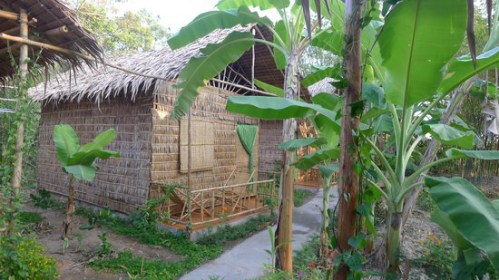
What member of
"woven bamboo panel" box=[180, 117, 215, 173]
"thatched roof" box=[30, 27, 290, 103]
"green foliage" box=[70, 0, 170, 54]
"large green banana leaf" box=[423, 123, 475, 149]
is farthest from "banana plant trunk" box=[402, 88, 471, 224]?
"green foliage" box=[70, 0, 170, 54]

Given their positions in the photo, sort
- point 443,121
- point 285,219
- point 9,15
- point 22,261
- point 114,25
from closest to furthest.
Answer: point 22,261 < point 443,121 < point 285,219 < point 9,15 < point 114,25

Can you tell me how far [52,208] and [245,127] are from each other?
5.21 metres

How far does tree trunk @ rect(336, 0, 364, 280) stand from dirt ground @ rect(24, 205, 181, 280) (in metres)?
3.37

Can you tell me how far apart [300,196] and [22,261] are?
7.53m

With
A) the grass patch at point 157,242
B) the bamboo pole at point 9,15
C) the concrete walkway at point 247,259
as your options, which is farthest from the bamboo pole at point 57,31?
the concrete walkway at point 247,259

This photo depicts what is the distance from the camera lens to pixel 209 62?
4.09 meters

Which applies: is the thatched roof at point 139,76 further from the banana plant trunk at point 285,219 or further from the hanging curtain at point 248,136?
the banana plant trunk at point 285,219

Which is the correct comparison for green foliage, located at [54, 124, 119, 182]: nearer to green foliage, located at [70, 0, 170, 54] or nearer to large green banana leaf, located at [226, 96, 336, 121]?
large green banana leaf, located at [226, 96, 336, 121]

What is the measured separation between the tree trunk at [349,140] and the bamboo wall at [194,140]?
4513 millimetres

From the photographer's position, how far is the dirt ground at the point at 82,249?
4.36 m

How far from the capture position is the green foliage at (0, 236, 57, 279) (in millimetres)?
3225

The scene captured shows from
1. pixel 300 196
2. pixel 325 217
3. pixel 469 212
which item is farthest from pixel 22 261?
pixel 300 196

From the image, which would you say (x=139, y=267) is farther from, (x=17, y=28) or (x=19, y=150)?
(x=17, y=28)

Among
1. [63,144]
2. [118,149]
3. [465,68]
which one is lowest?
[118,149]
